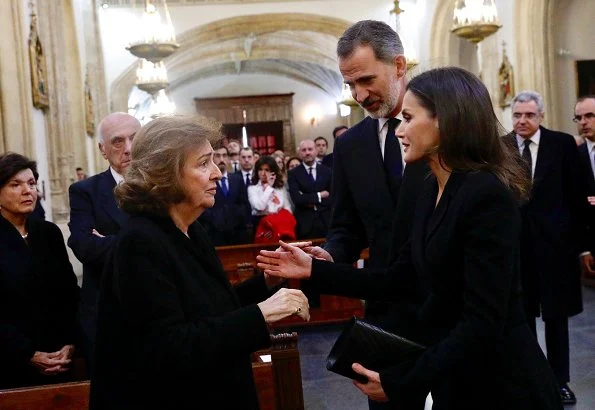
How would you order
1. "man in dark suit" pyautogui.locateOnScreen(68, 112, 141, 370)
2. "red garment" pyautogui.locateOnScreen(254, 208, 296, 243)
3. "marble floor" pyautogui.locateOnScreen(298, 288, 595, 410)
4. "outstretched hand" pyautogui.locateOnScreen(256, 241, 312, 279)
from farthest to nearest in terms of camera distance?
"red garment" pyautogui.locateOnScreen(254, 208, 296, 243) < "marble floor" pyautogui.locateOnScreen(298, 288, 595, 410) < "man in dark suit" pyautogui.locateOnScreen(68, 112, 141, 370) < "outstretched hand" pyautogui.locateOnScreen(256, 241, 312, 279)

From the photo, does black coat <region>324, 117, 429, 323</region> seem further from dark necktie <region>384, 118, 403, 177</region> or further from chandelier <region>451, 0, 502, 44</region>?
chandelier <region>451, 0, 502, 44</region>

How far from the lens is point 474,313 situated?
1826 millimetres

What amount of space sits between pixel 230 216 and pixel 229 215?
1 centimetres

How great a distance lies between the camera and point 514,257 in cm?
185

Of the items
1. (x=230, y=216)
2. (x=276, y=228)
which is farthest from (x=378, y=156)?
(x=230, y=216)

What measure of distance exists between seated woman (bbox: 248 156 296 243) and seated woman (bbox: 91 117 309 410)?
5427 millimetres

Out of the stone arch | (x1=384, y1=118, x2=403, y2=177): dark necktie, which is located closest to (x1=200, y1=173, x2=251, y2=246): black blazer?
(x1=384, y1=118, x2=403, y2=177): dark necktie

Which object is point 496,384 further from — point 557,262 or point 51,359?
point 557,262

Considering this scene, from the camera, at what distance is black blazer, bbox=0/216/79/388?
336cm

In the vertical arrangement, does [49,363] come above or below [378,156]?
below

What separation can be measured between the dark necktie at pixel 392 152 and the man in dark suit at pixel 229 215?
16.6 ft

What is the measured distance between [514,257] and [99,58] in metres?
14.4

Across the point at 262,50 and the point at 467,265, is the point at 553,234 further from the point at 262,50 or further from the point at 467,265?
the point at 262,50

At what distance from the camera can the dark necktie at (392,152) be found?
2629mm
